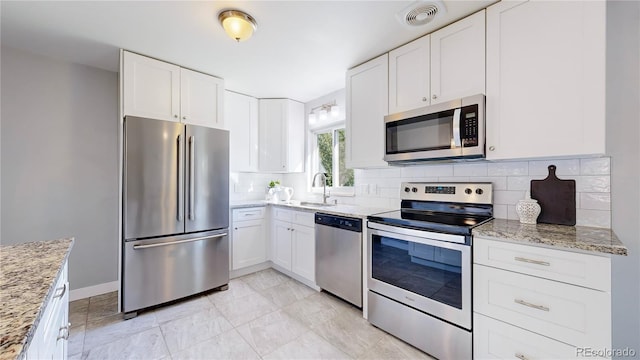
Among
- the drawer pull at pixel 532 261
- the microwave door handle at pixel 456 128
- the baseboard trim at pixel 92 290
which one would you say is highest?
the microwave door handle at pixel 456 128

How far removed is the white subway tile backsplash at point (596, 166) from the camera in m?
1.57

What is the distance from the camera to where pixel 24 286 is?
2.72ft

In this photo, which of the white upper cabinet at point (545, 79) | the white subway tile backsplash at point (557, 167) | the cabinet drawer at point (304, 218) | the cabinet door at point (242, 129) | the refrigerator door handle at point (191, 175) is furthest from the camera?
the cabinet door at point (242, 129)

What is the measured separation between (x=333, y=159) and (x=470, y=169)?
1.76 metres

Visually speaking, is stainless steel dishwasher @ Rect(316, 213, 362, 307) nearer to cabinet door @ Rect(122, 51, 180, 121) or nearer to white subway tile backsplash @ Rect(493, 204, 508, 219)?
white subway tile backsplash @ Rect(493, 204, 508, 219)

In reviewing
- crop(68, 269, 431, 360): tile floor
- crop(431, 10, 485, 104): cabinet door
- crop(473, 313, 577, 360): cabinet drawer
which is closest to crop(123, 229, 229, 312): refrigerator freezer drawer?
crop(68, 269, 431, 360): tile floor

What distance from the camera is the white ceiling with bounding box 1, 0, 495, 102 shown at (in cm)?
177

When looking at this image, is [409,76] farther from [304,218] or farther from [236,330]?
[236,330]

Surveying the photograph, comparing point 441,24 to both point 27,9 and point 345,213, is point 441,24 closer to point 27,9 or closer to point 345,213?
point 345,213

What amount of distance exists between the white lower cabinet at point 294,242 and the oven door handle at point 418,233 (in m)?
0.90

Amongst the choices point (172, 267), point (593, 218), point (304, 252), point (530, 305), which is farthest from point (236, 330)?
point (593, 218)

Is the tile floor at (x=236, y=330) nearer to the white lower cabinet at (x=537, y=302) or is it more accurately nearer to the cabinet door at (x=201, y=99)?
the white lower cabinet at (x=537, y=302)

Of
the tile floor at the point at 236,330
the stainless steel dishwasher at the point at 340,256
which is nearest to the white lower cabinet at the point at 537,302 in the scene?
the tile floor at the point at 236,330

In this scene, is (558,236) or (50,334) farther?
(558,236)
